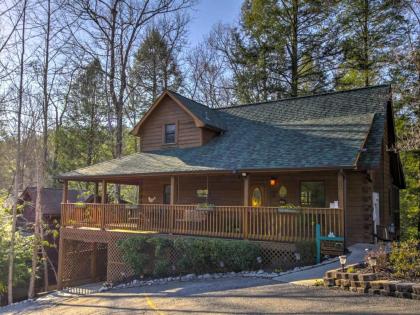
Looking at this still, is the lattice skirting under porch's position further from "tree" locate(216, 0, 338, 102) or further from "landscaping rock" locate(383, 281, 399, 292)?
"tree" locate(216, 0, 338, 102)

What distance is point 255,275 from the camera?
10.5 m

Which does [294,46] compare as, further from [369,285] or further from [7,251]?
[369,285]

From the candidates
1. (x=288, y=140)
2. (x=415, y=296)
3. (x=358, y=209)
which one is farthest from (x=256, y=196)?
(x=415, y=296)

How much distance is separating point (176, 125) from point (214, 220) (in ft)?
20.7

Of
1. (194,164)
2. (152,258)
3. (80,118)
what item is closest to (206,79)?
(80,118)

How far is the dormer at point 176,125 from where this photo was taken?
17.3m

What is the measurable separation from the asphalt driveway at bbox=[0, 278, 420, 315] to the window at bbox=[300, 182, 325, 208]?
505 cm

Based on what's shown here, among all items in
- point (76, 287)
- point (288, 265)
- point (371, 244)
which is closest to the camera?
point (288, 265)

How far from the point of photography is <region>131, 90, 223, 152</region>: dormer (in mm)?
17344

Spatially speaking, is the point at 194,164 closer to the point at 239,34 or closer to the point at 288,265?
the point at 288,265

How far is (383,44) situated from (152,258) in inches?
739

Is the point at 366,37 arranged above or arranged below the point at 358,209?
above

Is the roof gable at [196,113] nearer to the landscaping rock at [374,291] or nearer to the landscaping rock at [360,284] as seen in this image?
the landscaping rock at [360,284]

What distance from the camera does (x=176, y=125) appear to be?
18.3 meters
